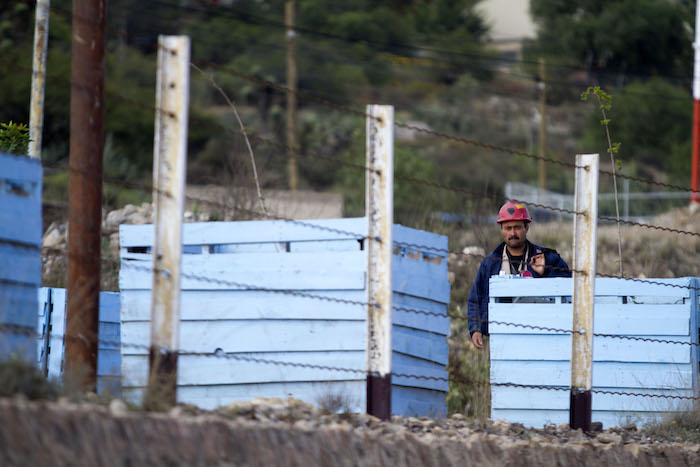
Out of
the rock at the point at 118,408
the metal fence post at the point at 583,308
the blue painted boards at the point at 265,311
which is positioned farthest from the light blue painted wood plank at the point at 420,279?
the rock at the point at 118,408

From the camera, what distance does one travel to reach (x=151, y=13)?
49.0 m

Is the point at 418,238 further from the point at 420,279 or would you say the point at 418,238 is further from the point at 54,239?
the point at 54,239

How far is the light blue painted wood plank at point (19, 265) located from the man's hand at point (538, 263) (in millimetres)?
3812

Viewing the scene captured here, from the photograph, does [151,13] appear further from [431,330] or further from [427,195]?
[431,330]

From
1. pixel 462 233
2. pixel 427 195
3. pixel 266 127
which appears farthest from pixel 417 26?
pixel 462 233

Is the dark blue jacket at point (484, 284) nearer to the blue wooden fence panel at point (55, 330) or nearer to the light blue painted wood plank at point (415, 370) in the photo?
the light blue painted wood plank at point (415, 370)

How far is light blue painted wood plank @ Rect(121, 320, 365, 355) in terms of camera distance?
510 centimetres

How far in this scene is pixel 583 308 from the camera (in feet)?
16.7

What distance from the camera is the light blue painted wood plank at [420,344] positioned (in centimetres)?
564

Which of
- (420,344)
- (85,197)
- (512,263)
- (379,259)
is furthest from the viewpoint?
(512,263)

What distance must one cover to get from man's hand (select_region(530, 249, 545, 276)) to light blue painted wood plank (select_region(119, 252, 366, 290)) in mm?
1974

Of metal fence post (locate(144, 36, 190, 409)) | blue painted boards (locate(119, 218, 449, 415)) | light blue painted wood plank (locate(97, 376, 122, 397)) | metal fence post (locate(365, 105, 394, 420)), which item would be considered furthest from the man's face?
light blue painted wood plank (locate(97, 376, 122, 397))

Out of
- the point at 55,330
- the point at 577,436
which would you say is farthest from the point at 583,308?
the point at 55,330

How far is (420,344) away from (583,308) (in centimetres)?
113
